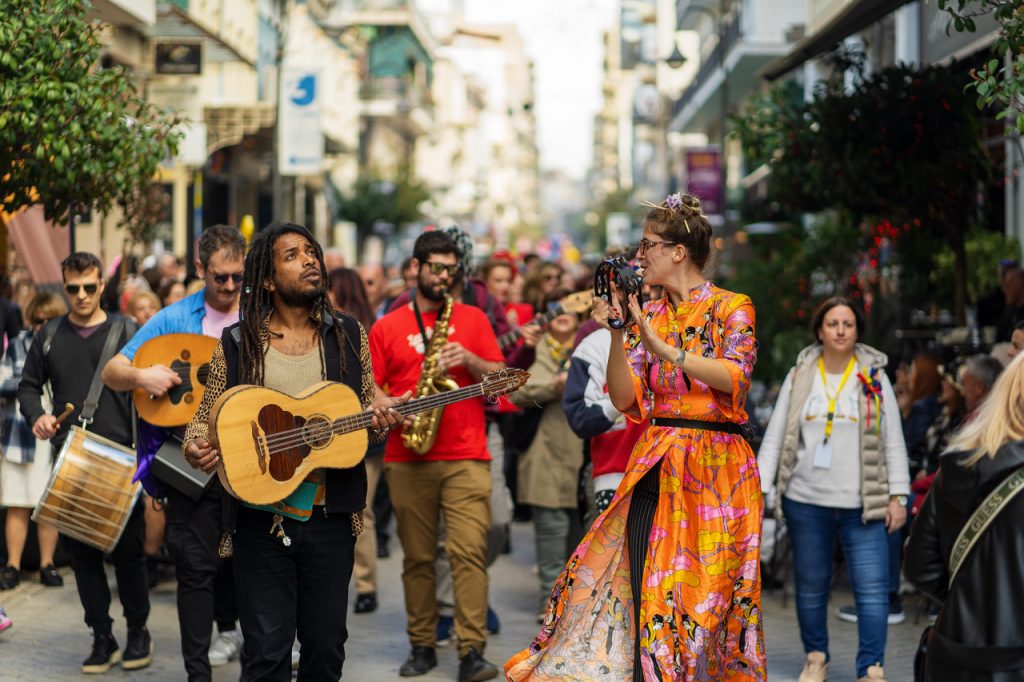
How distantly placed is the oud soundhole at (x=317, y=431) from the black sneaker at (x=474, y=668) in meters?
2.61

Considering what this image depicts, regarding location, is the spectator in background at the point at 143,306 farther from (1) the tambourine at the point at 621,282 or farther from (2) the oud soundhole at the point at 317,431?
(1) the tambourine at the point at 621,282

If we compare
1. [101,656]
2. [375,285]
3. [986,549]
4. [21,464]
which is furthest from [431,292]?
[375,285]

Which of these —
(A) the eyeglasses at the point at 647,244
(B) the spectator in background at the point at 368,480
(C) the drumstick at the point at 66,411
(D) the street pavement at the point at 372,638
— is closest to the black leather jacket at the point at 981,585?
(A) the eyeglasses at the point at 647,244

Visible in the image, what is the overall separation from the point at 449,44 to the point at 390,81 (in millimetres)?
76235

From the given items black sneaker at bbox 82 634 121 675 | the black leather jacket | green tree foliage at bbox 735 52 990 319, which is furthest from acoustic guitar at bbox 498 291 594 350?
the black leather jacket

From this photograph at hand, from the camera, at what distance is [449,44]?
456ft

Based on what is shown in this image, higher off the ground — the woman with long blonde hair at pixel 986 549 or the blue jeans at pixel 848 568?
the woman with long blonde hair at pixel 986 549

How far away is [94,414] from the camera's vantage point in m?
8.25

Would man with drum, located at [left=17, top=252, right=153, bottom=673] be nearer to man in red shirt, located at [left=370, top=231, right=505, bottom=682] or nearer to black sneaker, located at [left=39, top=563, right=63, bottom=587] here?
man in red shirt, located at [left=370, top=231, right=505, bottom=682]

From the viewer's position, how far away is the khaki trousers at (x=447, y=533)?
7734 millimetres

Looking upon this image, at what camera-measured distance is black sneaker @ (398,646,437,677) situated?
25.8ft

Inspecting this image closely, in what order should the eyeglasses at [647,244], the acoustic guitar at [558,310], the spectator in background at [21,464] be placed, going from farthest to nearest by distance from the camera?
the spectator in background at [21,464]
the acoustic guitar at [558,310]
the eyeglasses at [647,244]

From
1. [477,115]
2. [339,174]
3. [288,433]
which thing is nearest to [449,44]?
[477,115]

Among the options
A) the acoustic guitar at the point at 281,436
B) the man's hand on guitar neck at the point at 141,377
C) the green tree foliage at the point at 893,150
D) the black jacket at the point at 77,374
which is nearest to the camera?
the acoustic guitar at the point at 281,436
